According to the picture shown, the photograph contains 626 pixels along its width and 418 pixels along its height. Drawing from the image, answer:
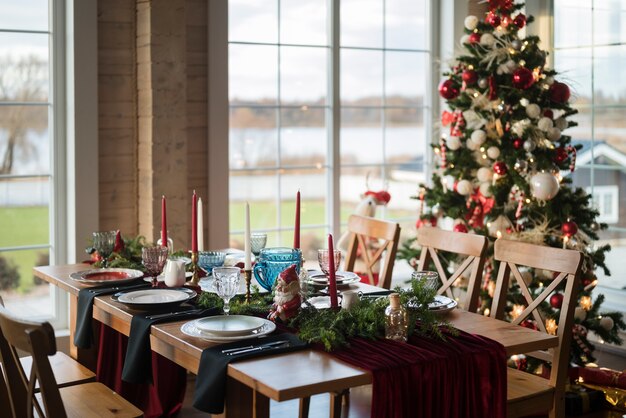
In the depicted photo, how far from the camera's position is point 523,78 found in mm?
4379

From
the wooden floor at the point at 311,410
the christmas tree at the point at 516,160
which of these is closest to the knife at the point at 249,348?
the wooden floor at the point at 311,410

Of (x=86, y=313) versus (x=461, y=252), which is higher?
(x=461, y=252)

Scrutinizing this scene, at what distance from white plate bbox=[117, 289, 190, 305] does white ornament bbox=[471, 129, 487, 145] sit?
2.12 metres

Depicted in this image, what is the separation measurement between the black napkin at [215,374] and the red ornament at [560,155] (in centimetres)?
249

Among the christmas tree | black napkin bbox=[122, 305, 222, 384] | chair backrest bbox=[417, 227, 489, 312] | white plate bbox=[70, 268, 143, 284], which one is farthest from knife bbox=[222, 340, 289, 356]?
the christmas tree

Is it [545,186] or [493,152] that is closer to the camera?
[545,186]

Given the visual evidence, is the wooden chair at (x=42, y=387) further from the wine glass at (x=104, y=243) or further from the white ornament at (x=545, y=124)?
the white ornament at (x=545, y=124)

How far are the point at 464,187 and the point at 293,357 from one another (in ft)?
8.28

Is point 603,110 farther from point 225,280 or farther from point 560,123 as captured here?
point 225,280

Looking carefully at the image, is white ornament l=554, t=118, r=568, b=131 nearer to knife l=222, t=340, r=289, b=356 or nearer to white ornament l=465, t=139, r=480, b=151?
white ornament l=465, t=139, r=480, b=151

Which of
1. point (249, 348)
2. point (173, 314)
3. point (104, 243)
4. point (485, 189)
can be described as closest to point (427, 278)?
point (249, 348)

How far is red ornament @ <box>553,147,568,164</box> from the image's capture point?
4.45 m

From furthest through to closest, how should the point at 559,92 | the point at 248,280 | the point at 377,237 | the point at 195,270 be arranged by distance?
the point at 559,92
the point at 377,237
the point at 195,270
the point at 248,280

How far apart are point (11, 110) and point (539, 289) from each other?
301cm
